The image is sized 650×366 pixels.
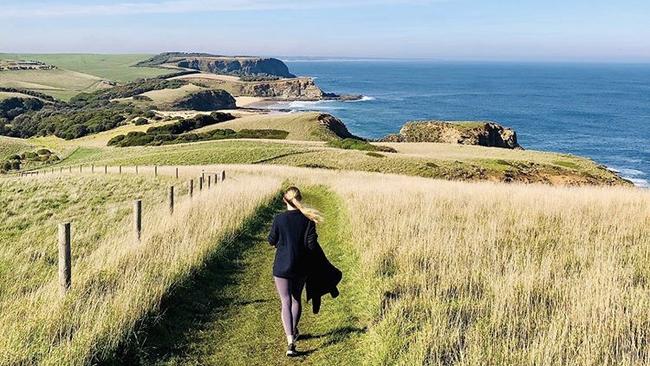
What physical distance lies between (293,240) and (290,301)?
82 centimetres

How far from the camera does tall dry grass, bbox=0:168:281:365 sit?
20.8 feet

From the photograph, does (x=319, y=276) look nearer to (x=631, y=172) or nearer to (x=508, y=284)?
(x=508, y=284)

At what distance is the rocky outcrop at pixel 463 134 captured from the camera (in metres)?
84.6

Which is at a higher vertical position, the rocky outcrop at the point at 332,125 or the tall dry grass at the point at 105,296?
the tall dry grass at the point at 105,296

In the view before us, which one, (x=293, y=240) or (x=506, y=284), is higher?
(x=293, y=240)

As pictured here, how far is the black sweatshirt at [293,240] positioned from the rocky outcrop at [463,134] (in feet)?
260

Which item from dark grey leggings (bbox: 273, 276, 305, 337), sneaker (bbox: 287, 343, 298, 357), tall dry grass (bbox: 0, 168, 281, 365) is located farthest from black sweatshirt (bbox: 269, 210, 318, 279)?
tall dry grass (bbox: 0, 168, 281, 365)

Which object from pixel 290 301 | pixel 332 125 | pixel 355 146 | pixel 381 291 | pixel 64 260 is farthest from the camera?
pixel 332 125

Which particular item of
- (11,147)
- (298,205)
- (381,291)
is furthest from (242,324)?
(11,147)

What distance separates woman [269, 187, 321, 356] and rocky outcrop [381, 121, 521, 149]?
260 ft

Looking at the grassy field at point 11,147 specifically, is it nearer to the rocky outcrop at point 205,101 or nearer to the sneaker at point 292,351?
the rocky outcrop at point 205,101

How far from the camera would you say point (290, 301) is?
7.63 meters

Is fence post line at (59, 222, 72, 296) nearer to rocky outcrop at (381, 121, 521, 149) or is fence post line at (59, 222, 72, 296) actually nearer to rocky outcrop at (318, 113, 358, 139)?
rocky outcrop at (318, 113, 358, 139)

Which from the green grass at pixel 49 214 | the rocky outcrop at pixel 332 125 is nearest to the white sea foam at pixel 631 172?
the rocky outcrop at pixel 332 125
